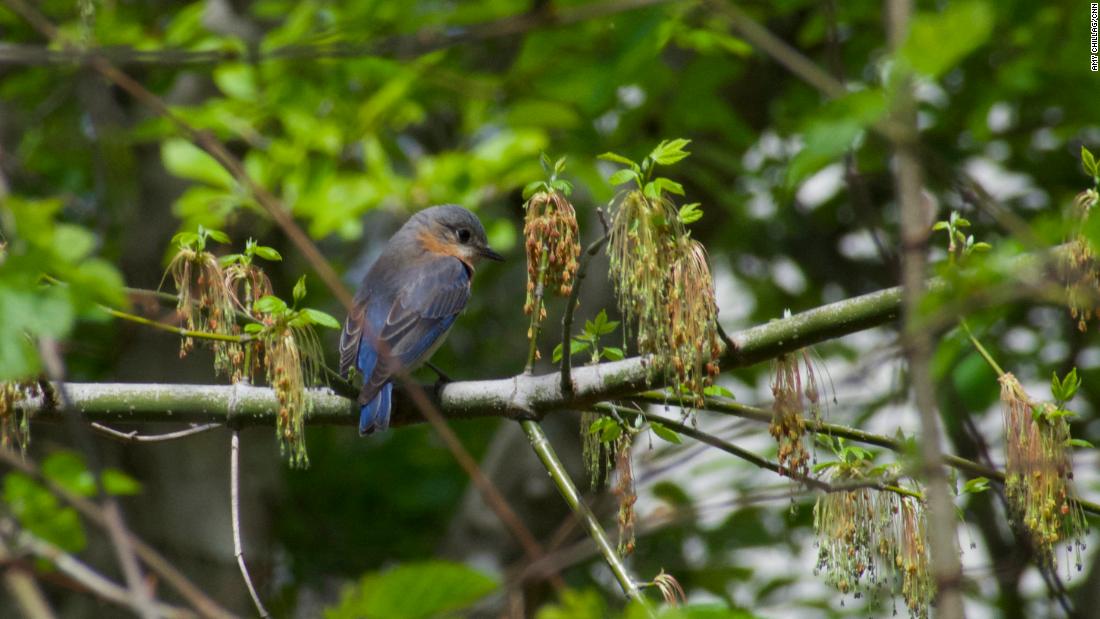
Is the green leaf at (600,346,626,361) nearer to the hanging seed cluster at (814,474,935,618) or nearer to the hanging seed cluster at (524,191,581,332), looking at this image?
the hanging seed cluster at (524,191,581,332)

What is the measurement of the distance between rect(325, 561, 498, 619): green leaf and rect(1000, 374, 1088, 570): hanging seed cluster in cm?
173

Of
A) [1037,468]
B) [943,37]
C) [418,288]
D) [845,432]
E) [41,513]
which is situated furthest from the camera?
[418,288]

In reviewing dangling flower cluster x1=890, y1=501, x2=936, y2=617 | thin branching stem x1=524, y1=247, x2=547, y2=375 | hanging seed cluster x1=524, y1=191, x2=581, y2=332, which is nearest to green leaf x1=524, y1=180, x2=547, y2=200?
hanging seed cluster x1=524, y1=191, x2=581, y2=332

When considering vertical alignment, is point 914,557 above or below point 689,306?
below

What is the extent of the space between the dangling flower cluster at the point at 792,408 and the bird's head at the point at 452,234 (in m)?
3.46

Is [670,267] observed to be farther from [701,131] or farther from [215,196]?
[701,131]

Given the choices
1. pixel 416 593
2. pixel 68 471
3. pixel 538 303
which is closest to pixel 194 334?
pixel 68 471

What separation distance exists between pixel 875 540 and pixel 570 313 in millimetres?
992

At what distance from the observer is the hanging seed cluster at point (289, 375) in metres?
3.30

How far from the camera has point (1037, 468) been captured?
2.90m

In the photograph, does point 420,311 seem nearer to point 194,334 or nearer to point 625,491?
point 194,334

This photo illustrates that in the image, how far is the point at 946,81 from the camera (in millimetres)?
7602

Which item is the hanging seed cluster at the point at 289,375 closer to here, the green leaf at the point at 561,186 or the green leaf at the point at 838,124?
the green leaf at the point at 561,186

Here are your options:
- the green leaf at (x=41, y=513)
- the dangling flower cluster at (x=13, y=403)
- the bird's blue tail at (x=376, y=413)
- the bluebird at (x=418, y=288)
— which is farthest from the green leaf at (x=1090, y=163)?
the bluebird at (x=418, y=288)
